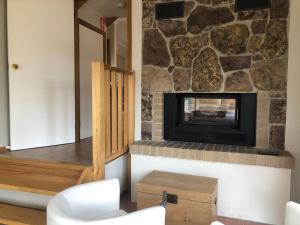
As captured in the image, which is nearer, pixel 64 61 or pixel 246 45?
pixel 246 45

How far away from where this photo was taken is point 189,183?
86.4 inches

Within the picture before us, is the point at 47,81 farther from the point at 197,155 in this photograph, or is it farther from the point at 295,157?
the point at 295,157

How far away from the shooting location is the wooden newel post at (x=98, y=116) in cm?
217

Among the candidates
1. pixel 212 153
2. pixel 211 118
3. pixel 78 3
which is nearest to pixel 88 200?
pixel 212 153

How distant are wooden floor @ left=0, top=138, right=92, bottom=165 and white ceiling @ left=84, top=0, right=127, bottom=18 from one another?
7.21 feet

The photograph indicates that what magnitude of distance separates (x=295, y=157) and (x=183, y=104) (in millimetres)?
1224

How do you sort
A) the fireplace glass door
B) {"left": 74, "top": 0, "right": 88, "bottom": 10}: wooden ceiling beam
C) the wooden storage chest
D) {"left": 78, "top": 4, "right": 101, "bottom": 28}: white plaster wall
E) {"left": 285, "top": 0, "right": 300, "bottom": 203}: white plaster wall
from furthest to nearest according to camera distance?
Answer: {"left": 78, "top": 4, "right": 101, "bottom": 28}: white plaster wall < {"left": 74, "top": 0, "right": 88, "bottom": 10}: wooden ceiling beam < the fireplace glass door < {"left": 285, "top": 0, "right": 300, "bottom": 203}: white plaster wall < the wooden storage chest

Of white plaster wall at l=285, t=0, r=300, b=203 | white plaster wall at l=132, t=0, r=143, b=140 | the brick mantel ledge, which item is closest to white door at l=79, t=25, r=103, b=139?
white plaster wall at l=132, t=0, r=143, b=140

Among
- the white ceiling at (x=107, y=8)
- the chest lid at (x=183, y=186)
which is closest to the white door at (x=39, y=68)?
the white ceiling at (x=107, y=8)

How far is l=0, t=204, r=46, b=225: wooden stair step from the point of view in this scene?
2062 mm

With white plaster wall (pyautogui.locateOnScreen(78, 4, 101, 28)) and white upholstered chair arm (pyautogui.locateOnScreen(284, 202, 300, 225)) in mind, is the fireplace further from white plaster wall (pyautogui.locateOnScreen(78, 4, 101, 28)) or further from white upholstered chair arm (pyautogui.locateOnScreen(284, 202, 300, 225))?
white plaster wall (pyautogui.locateOnScreen(78, 4, 101, 28))

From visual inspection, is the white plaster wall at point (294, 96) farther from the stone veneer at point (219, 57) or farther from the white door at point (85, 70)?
the white door at point (85, 70)

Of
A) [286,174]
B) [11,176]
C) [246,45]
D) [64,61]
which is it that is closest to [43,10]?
[64,61]

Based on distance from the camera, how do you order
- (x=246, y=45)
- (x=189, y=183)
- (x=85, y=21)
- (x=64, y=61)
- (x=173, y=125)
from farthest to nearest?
(x=85, y=21)
(x=64, y=61)
(x=173, y=125)
(x=246, y=45)
(x=189, y=183)
